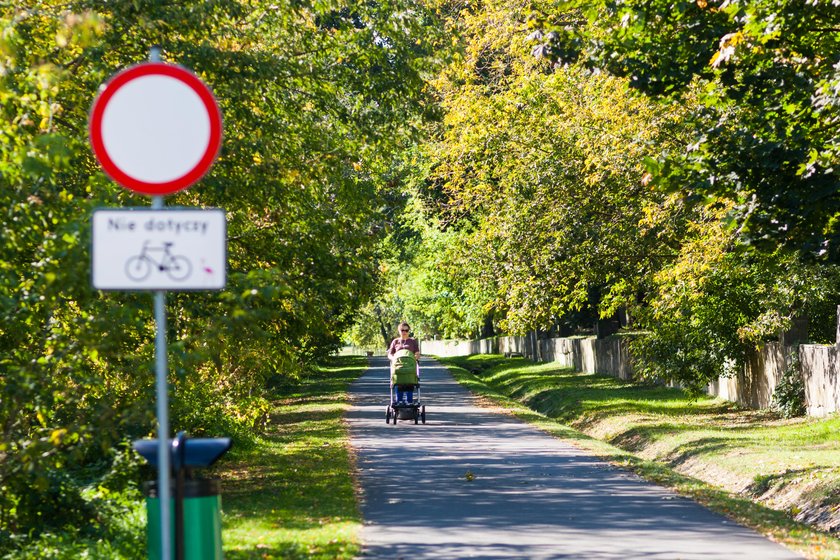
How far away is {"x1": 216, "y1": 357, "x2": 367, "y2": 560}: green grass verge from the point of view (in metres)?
10.1

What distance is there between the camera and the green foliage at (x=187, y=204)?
344 inches

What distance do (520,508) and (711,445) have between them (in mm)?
7609

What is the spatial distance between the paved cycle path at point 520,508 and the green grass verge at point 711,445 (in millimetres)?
420

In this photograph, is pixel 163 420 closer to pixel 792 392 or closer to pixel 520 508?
pixel 520 508

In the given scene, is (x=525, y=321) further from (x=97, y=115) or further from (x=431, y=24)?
(x=97, y=115)

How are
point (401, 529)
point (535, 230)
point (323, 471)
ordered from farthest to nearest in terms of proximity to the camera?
point (535, 230), point (323, 471), point (401, 529)

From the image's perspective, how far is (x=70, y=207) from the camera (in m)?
9.20

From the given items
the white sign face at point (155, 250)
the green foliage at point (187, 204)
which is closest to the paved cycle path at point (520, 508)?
the green foliage at point (187, 204)

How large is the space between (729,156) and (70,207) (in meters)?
8.21

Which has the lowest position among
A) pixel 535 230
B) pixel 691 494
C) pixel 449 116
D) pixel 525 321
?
pixel 691 494

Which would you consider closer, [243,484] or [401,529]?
[401,529]

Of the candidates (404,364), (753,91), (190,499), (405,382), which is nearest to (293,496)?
(753,91)

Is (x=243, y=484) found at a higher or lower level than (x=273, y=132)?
lower

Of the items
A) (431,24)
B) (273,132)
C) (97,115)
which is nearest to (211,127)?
→ (97,115)
